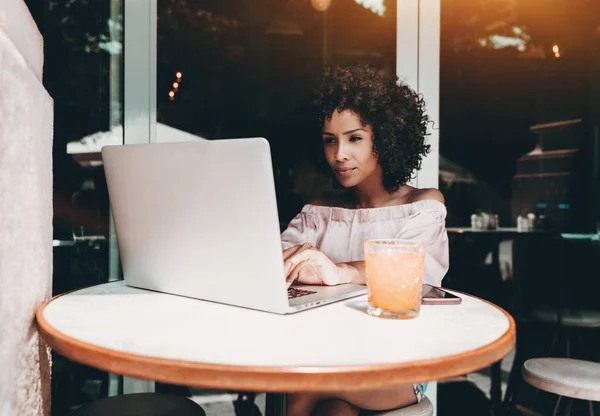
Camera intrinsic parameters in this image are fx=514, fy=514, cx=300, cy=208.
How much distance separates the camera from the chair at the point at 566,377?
1521mm

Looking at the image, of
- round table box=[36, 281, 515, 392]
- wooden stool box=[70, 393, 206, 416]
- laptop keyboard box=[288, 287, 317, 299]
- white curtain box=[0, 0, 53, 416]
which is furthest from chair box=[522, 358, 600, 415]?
white curtain box=[0, 0, 53, 416]

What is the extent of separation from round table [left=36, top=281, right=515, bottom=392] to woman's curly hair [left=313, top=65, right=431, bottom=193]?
0.89 metres

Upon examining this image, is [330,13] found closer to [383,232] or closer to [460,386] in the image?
[383,232]

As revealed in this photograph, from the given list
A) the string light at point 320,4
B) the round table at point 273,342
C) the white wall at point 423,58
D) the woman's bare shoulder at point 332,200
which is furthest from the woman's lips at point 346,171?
the string light at point 320,4

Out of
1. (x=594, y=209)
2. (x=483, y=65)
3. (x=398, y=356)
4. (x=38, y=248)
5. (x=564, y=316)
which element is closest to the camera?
(x=398, y=356)

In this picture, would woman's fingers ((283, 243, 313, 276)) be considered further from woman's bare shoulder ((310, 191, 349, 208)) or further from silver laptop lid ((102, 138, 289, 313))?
woman's bare shoulder ((310, 191, 349, 208))

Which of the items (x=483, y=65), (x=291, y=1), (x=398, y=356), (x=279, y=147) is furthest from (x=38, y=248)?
(x=483, y=65)

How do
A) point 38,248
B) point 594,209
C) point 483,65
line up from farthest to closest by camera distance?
point 483,65 < point 594,209 < point 38,248

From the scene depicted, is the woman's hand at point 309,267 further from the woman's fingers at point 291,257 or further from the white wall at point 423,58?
the white wall at point 423,58

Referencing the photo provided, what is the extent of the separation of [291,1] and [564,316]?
219 cm

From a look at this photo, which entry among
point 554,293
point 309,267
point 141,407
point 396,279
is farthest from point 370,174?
point 554,293

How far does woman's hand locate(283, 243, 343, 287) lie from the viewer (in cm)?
115

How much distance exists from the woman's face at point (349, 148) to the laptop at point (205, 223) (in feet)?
2.26

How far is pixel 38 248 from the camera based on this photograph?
106 centimetres
